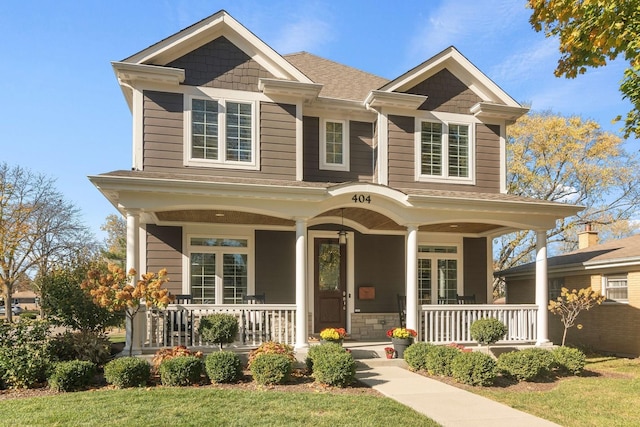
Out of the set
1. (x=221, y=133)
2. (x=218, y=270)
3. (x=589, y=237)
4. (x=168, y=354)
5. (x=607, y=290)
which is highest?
(x=221, y=133)

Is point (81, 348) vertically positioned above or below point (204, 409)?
above

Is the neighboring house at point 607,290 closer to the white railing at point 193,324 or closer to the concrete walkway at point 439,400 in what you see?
the concrete walkway at point 439,400

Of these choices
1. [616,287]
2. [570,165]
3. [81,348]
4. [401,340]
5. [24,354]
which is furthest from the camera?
[570,165]

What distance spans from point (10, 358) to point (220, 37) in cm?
754

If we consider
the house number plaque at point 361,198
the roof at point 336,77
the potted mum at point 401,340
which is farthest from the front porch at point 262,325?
the roof at point 336,77

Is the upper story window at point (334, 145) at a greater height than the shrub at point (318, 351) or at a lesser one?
greater

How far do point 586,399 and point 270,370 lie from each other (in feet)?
16.0

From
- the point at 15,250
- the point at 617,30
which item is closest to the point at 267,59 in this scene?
the point at 617,30

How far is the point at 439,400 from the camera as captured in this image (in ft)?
22.3

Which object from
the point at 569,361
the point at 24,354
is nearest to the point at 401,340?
the point at 569,361

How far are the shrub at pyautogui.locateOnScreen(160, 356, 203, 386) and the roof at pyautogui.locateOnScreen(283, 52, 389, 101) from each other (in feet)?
24.3

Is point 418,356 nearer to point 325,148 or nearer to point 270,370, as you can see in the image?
point 270,370

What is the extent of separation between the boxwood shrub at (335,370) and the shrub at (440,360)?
1.84 m

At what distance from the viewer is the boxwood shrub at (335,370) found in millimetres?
7336
